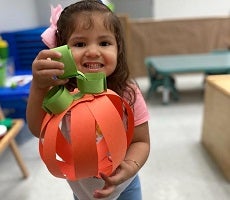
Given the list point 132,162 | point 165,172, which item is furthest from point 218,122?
point 132,162

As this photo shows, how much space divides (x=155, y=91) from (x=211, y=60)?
0.57 meters

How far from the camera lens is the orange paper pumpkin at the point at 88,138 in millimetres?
387

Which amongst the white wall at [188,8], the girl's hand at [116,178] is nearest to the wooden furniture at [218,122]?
the girl's hand at [116,178]

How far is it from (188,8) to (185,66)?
5.63 feet

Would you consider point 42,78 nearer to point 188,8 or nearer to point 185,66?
point 185,66

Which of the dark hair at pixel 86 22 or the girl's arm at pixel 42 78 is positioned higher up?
the dark hair at pixel 86 22

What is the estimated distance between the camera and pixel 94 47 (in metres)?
0.45

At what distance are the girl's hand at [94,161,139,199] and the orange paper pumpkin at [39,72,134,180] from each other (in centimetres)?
2

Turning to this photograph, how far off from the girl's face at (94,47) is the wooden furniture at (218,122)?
3.36 feet

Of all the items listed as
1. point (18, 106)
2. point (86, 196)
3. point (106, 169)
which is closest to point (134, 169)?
point (106, 169)

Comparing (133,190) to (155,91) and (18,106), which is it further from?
(155,91)

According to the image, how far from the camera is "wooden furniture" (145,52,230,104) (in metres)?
2.25

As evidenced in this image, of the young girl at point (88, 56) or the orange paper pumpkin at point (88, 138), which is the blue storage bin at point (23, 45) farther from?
the orange paper pumpkin at point (88, 138)

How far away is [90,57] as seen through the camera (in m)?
0.45
